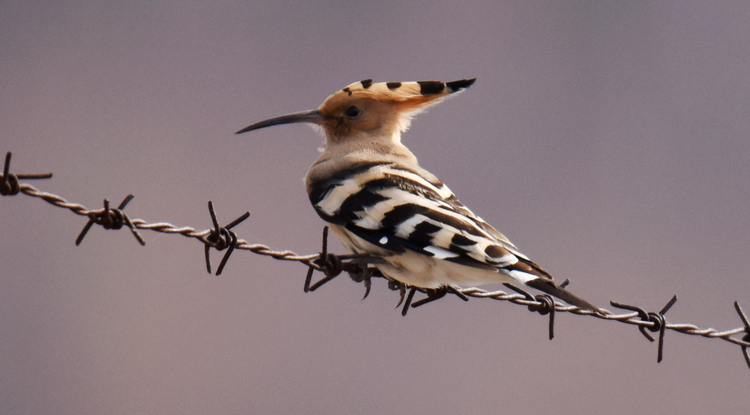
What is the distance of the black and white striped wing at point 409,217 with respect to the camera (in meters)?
1.85

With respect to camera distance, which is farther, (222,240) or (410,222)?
(410,222)

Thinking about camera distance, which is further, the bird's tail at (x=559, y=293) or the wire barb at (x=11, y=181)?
the bird's tail at (x=559, y=293)

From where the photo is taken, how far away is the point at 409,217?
192 centimetres

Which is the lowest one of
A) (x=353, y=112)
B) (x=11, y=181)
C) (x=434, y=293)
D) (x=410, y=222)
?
(x=434, y=293)

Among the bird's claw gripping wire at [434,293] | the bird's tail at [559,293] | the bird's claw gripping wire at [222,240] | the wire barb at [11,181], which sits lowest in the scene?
the bird's claw gripping wire at [434,293]

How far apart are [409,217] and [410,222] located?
0.06 ft

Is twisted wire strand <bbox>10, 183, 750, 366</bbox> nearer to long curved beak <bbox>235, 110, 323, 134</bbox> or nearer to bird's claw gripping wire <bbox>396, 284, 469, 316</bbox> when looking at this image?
bird's claw gripping wire <bbox>396, 284, 469, 316</bbox>

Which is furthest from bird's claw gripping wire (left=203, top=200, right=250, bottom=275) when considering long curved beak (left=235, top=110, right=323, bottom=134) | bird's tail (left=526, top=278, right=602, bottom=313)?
long curved beak (left=235, top=110, right=323, bottom=134)

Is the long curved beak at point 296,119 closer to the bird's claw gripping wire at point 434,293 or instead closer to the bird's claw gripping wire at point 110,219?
the bird's claw gripping wire at point 434,293

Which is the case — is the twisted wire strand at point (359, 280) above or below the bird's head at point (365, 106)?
below

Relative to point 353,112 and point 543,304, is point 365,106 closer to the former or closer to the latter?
point 353,112

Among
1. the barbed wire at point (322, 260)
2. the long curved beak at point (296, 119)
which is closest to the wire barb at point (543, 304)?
the barbed wire at point (322, 260)

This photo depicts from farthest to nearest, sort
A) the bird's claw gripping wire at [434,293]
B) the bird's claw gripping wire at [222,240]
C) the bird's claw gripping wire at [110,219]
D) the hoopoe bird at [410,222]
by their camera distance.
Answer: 1. the bird's claw gripping wire at [434,293]
2. the hoopoe bird at [410,222]
3. the bird's claw gripping wire at [222,240]
4. the bird's claw gripping wire at [110,219]

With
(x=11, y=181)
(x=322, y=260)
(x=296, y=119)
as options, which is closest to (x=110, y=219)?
(x=11, y=181)
